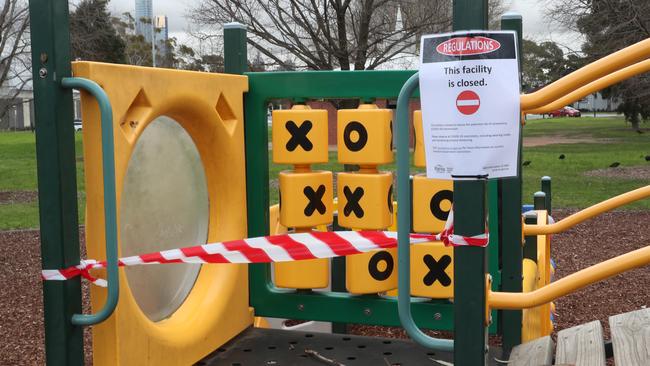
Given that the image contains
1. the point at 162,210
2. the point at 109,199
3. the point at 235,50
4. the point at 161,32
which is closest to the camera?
the point at 109,199

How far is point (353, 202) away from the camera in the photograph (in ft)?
12.3

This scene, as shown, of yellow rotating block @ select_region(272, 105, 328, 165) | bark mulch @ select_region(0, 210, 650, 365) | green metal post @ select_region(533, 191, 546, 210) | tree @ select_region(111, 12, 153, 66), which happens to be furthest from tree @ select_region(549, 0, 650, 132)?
tree @ select_region(111, 12, 153, 66)

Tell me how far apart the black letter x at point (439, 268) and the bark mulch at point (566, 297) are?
1.78 meters

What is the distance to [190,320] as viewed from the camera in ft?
11.5

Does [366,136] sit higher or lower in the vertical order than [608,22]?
lower

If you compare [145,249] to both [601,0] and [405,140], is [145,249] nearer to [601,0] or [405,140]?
[405,140]

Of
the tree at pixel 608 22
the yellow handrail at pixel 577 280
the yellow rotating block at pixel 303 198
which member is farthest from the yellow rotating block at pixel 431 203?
the tree at pixel 608 22

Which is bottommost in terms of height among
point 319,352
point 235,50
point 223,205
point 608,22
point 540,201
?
point 319,352

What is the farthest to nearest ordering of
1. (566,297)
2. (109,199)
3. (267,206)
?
(566,297), (267,206), (109,199)

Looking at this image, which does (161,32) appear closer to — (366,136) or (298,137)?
(298,137)

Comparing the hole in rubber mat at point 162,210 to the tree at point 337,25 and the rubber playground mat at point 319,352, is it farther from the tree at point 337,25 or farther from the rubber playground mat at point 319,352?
the tree at point 337,25

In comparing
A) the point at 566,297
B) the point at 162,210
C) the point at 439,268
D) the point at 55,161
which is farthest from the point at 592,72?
the point at 566,297

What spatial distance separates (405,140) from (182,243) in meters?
1.70

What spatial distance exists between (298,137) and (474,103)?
1995mm
